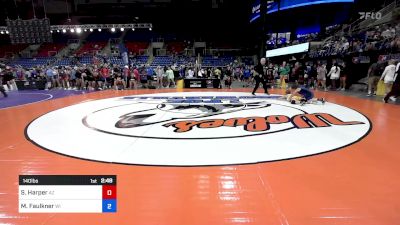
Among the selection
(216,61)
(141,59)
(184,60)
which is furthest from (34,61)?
(216,61)

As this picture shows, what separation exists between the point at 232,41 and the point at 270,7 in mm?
8080

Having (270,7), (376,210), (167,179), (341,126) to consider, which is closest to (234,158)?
(167,179)

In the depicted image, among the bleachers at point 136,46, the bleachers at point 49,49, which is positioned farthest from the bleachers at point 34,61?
the bleachers at point 136,46

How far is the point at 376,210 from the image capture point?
6.77ft

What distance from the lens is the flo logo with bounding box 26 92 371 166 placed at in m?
3.30

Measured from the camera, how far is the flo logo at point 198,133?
130 inches

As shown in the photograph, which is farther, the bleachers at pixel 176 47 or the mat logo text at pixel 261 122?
the bleachers at pixel 176 47

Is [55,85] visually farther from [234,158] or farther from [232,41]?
[232,41]
